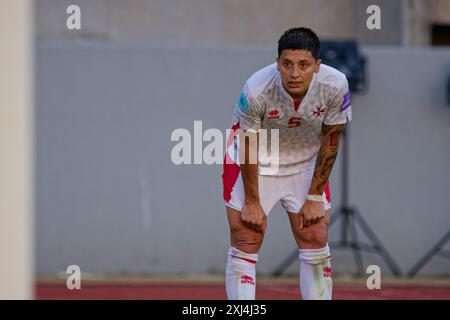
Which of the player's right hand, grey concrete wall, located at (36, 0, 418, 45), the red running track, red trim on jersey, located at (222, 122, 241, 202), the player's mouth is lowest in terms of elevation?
the red running track

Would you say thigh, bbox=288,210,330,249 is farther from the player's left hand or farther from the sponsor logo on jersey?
the sponsor logo on jersey

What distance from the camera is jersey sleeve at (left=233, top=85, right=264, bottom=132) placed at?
5.70 m

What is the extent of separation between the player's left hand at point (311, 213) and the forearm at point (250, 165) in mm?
281

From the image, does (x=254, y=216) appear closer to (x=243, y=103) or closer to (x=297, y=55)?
(x=243, y=103)

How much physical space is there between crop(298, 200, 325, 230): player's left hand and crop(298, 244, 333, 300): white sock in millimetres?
167

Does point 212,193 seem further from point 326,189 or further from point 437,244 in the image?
point 326,189

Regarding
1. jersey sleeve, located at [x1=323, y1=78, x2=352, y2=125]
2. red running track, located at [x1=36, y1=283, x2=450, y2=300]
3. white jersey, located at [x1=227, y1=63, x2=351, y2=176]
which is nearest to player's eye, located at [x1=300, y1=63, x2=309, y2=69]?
white jersey, located at [x1=227, y1=63, x2=351, y2=176]

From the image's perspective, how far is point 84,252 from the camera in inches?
453

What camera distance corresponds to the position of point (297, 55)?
5.48 m

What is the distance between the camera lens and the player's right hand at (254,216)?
5.80 meters

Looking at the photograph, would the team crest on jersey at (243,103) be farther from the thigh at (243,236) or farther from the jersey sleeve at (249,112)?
the thigh at (243,236)

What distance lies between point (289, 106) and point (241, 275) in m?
0.92

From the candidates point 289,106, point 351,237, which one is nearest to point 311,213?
point 289,106
